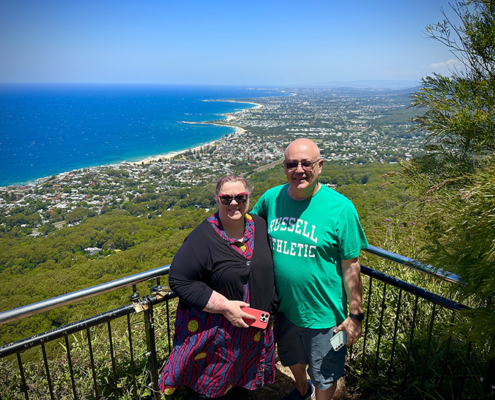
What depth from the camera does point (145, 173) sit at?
4856 centimetres

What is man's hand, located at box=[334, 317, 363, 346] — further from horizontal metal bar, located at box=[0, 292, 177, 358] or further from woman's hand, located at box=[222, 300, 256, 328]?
horizontal metal bar, located at box=[0, 292, 177, 358]

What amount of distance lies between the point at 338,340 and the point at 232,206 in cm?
96

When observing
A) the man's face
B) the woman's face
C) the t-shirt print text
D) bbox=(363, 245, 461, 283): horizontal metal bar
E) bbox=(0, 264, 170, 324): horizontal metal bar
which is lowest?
bbox=(0, 264, 170, 324): horizontal metal bar

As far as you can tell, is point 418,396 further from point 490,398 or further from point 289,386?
point 289,386

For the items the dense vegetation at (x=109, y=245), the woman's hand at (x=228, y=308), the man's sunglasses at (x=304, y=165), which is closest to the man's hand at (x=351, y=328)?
the woman's hand at (x=228, y=308)

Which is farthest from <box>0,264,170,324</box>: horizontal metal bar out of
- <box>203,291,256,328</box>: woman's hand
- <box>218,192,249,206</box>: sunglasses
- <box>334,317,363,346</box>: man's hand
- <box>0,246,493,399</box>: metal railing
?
<box>334,317,363,346</box>: man's hand

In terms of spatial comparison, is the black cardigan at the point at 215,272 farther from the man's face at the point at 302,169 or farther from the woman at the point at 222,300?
the man's face at the point at 302,169

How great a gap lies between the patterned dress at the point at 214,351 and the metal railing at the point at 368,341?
348 mm

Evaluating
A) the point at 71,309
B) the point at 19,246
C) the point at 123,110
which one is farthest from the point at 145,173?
the point at 123,110

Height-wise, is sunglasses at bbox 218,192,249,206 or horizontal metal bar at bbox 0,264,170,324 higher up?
sunglasses at bbox 218,192,249,206

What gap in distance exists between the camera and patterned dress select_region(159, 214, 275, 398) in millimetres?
1692

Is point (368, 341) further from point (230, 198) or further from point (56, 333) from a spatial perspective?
point (56, 333)

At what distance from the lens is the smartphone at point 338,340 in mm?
1760

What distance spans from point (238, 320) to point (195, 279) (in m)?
0.31
